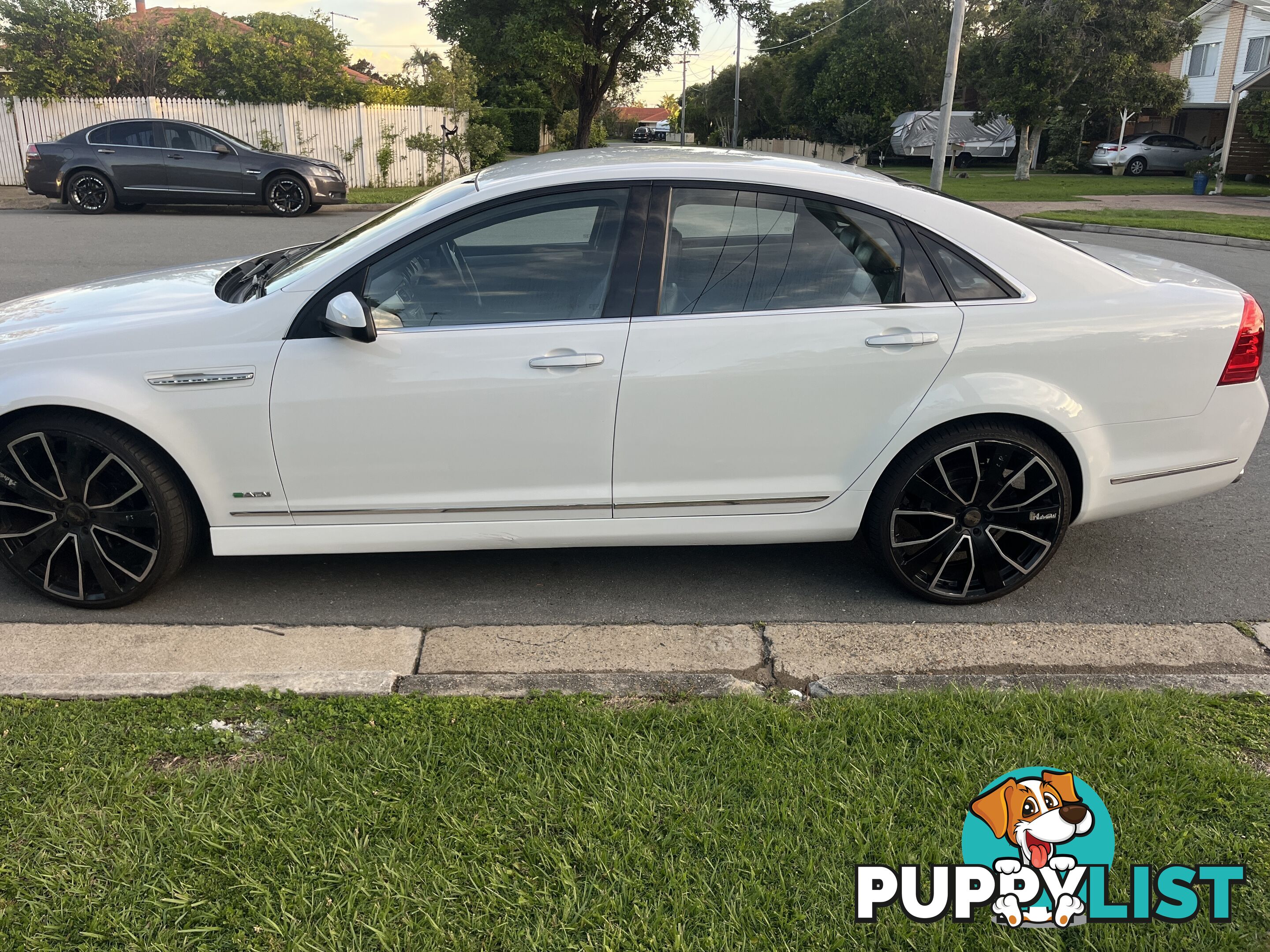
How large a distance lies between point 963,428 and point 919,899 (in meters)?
1.88

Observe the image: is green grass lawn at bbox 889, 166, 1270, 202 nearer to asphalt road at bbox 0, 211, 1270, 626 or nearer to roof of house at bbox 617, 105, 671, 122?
asphalt road at bbox 0, 211, 1270, 626

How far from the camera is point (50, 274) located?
33.9 ft

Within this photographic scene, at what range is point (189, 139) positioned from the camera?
Result: 55.0 ft

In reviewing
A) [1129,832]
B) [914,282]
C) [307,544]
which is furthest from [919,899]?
[307,544]

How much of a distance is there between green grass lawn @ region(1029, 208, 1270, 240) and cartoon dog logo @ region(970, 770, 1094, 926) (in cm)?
1643

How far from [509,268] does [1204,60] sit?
4409 centimetres

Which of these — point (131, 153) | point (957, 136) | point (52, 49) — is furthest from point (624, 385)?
point (957, 136)

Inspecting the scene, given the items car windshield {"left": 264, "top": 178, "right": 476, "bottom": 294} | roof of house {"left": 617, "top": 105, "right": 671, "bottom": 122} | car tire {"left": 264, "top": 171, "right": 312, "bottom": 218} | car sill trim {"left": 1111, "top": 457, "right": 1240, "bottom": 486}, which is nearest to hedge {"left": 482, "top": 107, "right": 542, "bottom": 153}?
car tire {"left": 264, "top": 171, "right": 312, "bottom": 218}

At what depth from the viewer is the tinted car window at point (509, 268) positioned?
3551mm

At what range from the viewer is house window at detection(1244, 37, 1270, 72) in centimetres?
3519

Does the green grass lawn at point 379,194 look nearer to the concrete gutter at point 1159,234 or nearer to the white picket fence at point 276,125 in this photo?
the white picket fence at point 276,125

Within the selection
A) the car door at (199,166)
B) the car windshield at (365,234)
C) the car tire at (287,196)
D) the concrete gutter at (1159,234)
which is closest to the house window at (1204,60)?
the concrete gutter at (1159,234)

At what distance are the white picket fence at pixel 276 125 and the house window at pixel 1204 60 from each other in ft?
101

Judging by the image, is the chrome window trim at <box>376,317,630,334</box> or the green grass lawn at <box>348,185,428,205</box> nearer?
the chrome window trim at <box>376,317,630,334</box>
